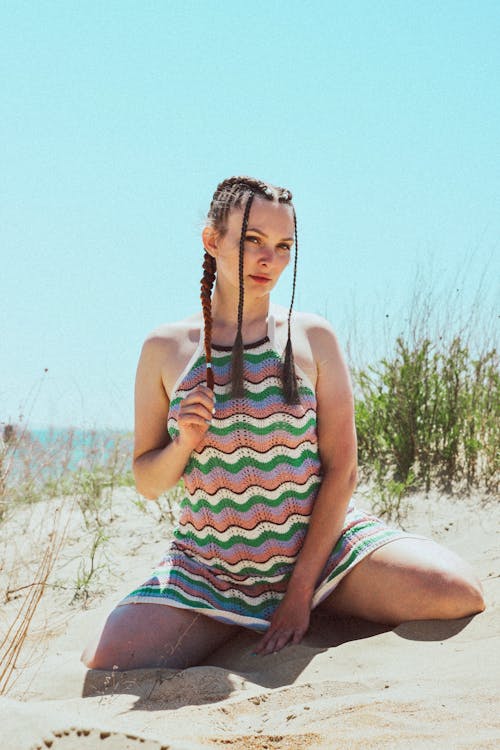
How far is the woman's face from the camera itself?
2.84m

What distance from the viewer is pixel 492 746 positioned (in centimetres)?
174

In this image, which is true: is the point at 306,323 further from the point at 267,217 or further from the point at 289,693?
the point at 289,693

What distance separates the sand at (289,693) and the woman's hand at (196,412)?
0.50 m

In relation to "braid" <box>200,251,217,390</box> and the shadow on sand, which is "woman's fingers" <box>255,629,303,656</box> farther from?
"braid" <box>200,251,217,390</box>

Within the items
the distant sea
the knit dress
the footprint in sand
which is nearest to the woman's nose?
the knit dress

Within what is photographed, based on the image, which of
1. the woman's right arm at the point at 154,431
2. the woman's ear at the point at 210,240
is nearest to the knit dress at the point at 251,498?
the woman's right arm at the point at 154,431

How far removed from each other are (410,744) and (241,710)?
553mm

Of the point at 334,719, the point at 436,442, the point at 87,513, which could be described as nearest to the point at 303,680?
the point at 334,719

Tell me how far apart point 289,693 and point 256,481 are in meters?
0.82

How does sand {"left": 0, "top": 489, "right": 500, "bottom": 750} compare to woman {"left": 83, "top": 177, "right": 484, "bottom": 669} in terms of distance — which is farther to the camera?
woman {"left": 83, "top": 177, "right": 484, "bottom": 669}

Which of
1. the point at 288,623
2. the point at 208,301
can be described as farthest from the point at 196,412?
the point at 288,623

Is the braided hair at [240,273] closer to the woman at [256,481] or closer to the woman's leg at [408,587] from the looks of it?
→ the woman at [256,481]

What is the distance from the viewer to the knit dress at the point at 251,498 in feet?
9.61

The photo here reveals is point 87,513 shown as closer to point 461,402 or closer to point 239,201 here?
point 461,402
